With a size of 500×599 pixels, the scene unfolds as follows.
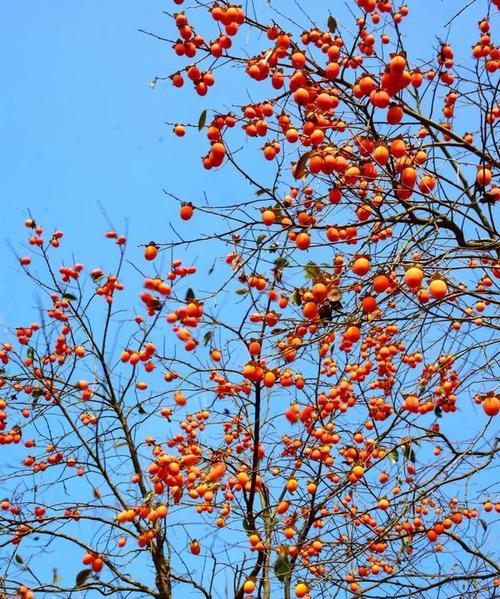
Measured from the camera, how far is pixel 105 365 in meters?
5.60

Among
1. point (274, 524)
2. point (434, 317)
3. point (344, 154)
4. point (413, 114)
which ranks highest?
point (413, 114)

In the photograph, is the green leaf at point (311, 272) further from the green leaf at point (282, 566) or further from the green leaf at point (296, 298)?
the green leaf at point (282, 566)

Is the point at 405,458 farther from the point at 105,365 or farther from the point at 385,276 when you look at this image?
the point at 105,365

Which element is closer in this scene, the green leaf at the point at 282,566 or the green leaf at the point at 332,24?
the green leaf at the point at 282,566

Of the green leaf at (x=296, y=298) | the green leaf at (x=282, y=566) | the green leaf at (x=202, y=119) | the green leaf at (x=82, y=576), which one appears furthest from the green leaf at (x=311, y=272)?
the green leaf at (x=82, y=576)

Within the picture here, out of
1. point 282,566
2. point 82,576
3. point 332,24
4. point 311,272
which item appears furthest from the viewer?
point 82,576

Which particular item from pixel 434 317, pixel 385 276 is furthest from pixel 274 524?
pixel 385 276

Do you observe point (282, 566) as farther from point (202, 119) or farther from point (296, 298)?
point (202, 119)

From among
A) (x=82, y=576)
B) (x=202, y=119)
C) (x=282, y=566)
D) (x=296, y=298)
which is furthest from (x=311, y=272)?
(x=82, y=576)

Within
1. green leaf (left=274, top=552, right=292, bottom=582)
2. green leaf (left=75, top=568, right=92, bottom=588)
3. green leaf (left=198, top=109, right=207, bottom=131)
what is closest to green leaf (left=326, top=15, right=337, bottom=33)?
green leaf (left=198, top=109, right=207, bottom=131)

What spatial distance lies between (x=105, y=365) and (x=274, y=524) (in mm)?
2483

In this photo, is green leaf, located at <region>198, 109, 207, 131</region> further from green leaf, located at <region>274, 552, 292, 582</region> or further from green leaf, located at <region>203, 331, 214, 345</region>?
green leaf, located at <region>274, 552, 292, 582</region>

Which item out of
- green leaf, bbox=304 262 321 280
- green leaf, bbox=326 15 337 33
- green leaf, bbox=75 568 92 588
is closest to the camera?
green leaf, bbox=304 262 321 280

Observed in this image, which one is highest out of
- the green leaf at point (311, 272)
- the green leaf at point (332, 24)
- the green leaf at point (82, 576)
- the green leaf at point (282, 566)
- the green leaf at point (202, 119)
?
the green leaf at point (332, 24)
